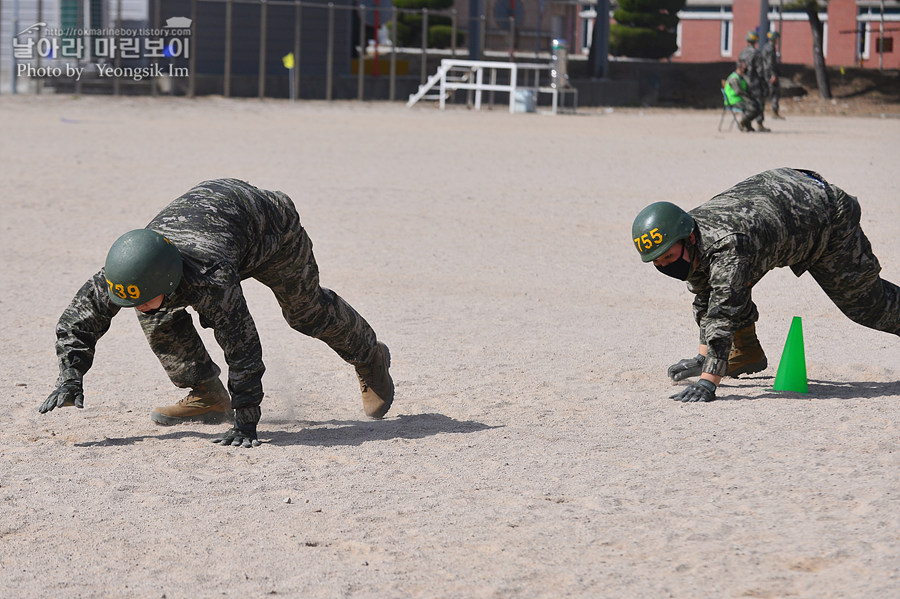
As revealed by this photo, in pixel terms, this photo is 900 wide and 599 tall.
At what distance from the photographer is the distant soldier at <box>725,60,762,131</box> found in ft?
85.4

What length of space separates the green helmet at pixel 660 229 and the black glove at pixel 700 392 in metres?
0.85

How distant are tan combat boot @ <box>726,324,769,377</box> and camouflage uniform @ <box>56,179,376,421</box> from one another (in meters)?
2.36

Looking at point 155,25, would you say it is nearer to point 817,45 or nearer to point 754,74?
point 754,74

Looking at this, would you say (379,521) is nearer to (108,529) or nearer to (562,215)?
(108,529)

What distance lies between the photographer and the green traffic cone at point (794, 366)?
7.32 meters

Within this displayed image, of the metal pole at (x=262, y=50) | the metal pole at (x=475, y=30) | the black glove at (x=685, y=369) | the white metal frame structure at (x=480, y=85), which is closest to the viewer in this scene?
the black glove at (x=685, y=369)

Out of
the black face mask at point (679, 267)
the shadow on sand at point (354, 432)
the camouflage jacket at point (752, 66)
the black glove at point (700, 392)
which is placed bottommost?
the shadow on sand at point (354, 432)

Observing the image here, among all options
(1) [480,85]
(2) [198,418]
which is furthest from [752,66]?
(2) [198,418]

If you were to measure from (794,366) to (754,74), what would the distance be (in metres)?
19.9

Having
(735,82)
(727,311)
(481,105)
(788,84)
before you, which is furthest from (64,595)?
(788,84)

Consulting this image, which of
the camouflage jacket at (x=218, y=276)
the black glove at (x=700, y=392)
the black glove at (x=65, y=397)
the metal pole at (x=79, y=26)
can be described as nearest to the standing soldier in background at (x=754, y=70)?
the metal pole at (x=79, y=26)

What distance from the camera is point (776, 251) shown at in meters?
6.83

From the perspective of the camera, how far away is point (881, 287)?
7270 mm

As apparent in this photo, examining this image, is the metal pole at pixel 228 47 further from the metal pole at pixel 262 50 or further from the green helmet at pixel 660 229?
the green helmet at pixel 660 229
